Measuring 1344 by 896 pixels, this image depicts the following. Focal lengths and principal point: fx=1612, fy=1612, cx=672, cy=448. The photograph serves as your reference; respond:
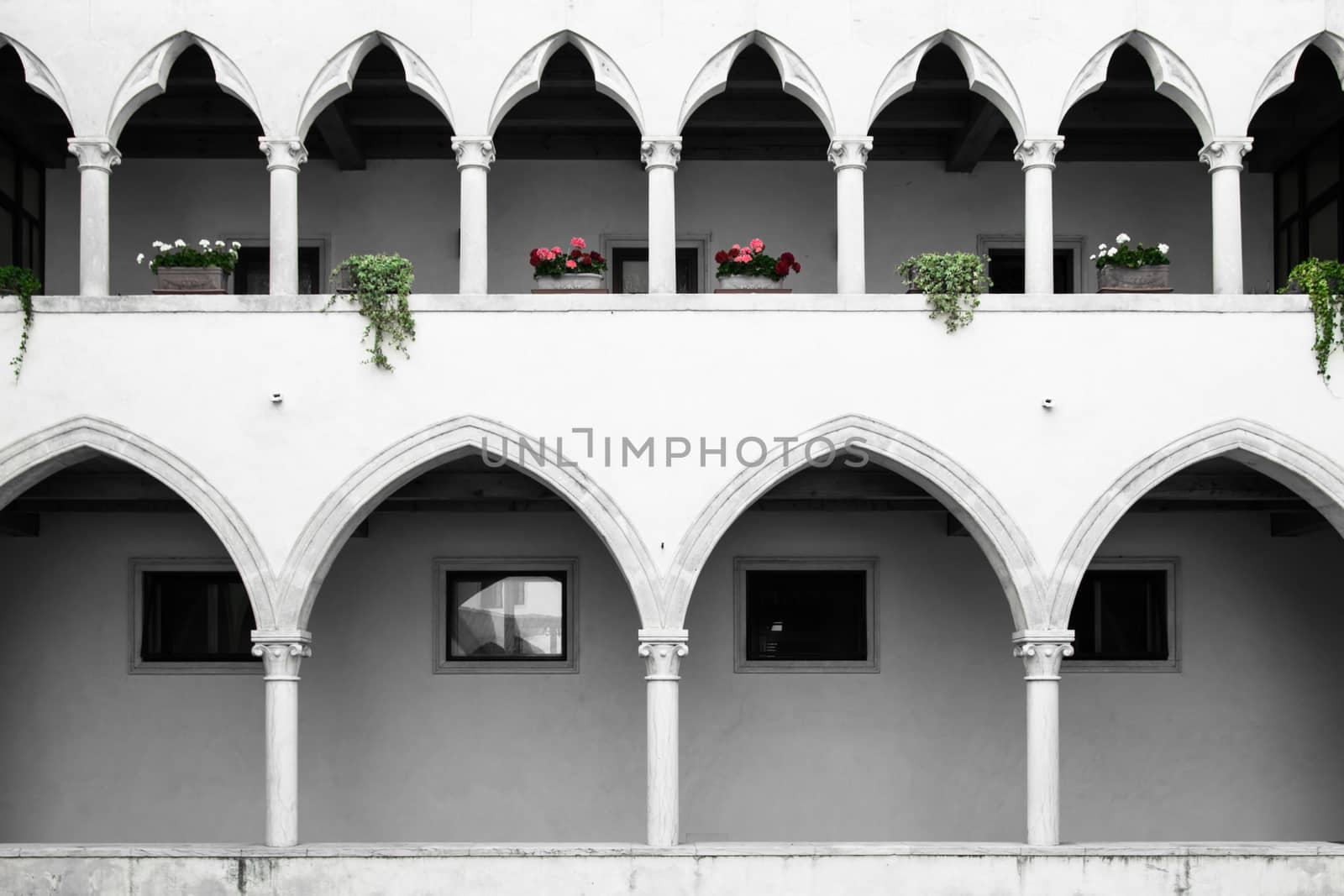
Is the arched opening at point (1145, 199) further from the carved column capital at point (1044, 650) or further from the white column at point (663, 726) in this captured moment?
the white column at point (663, 726)

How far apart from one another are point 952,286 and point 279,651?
643 cm

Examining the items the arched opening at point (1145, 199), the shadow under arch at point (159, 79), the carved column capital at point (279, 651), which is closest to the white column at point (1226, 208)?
the arched opening at point (1145, 199)

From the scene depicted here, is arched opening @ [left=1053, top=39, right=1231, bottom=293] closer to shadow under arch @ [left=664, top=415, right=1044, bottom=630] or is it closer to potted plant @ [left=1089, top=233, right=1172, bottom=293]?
potted plant @ [left=1089, top=233, right=1172, bottom=293]

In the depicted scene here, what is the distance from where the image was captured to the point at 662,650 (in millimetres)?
13523

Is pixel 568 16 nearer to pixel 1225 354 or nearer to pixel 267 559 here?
pixel 267 559

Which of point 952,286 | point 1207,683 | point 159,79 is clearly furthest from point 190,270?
point 1207,683

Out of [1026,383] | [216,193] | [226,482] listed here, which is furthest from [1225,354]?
[216,193]

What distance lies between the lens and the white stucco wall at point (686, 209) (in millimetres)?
16375

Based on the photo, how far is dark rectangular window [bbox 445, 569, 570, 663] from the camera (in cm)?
1638

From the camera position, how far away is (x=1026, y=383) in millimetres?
13664

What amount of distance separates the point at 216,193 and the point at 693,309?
5694 mm

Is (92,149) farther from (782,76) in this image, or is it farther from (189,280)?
(782,76)

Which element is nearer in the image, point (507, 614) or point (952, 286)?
point (952, 286)

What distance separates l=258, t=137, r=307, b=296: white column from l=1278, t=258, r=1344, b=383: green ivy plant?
8.60 m
